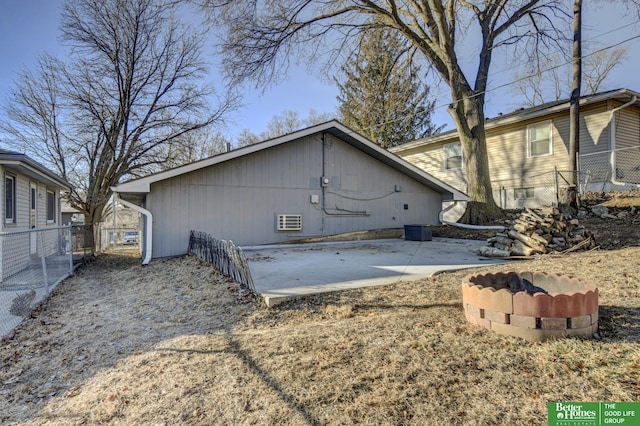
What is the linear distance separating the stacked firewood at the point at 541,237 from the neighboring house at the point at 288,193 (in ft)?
15.6

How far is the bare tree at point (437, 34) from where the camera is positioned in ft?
40.4

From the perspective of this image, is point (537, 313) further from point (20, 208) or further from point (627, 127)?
point (627, 127)

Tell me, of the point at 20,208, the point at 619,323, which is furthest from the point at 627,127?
the point at 20,208

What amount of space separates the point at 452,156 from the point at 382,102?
811 cm

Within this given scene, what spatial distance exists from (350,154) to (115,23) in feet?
34.7

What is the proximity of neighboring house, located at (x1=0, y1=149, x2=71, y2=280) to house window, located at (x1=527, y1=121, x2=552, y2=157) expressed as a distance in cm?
1552

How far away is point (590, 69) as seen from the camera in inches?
898

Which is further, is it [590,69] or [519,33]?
[590,69]

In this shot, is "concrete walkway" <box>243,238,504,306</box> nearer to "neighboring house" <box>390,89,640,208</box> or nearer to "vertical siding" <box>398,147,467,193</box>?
"neighboring house" <box>390,89,640,208</box>

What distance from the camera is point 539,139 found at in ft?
45.6

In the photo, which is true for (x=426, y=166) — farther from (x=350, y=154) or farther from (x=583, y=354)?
(x=583, y=354)

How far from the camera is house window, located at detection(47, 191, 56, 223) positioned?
1260 cm

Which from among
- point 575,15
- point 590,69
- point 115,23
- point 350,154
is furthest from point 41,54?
point 590,69

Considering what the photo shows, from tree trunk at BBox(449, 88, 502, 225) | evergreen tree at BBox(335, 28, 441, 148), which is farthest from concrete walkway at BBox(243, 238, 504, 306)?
evergreen tree at BBox(335, 28, 441, 148)
